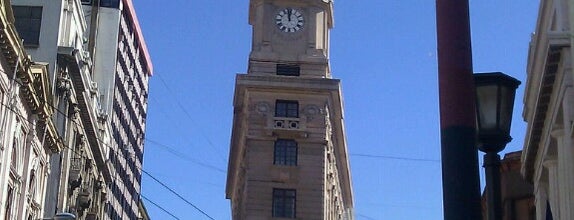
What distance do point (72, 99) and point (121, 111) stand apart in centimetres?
4181

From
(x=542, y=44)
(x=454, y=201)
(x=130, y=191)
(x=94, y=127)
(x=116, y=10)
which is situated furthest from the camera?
(x=130, y=191)

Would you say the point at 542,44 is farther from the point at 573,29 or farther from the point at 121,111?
the point at 121,111

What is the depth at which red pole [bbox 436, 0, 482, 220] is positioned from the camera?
8.26 metres

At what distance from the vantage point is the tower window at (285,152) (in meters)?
75.5

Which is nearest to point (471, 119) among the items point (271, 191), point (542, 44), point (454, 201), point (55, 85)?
point (454, 201)

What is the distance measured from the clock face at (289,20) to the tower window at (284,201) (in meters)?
13.6

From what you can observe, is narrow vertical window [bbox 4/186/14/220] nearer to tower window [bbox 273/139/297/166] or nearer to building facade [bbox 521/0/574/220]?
building facade [bbox 521/0/574/220]

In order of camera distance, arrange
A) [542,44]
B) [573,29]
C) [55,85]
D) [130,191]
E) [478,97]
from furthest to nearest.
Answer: [130,191]
[55,85]
[542,44]
[573,29]
[478,97]

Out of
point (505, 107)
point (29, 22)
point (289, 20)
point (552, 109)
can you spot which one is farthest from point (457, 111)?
point (289, 20)

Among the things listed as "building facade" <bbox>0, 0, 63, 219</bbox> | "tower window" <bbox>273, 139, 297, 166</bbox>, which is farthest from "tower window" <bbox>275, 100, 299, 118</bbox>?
"building facade" <bbox>0, 0, 63, 219</bbox>

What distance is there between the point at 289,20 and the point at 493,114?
72.0 meters

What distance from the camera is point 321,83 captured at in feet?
254

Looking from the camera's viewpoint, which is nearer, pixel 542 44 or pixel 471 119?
pixel 471 119

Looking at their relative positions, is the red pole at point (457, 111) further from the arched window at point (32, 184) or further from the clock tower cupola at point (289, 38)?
→ the clock tower cupola at point (289, 38)
